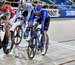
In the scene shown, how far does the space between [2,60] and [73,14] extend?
14.3 m

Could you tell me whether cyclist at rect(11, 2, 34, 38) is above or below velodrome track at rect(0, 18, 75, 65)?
above

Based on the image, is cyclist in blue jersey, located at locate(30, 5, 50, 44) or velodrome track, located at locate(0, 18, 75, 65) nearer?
velodrome track, located at locate(0, 18, 75, 65)

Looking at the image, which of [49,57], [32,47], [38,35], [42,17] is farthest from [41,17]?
[49,57]

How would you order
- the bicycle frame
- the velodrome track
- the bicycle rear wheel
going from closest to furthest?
the velodrome track → the bicycle rear wheel → the bicycle frame

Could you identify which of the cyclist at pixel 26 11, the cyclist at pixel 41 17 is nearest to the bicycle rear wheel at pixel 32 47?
the cyclist at pixel 41 17

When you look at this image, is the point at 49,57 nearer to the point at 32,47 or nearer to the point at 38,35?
the point at 38,35

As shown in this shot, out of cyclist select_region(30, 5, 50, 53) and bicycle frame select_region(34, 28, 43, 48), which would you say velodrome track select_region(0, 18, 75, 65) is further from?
cyclist select_region(30, 5, 50, 53)

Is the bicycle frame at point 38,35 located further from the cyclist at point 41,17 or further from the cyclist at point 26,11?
the cyclist at point 26,11

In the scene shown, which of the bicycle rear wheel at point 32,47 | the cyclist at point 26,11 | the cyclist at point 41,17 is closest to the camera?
the bicycle rear wheel at point 32,47

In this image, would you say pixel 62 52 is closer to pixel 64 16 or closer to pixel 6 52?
pixel 6 52

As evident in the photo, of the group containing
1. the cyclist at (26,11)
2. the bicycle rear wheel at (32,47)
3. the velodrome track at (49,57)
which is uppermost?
the cyclist at (26,11)

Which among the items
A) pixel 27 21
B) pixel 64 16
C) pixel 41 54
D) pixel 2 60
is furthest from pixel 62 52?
pixel 64 16

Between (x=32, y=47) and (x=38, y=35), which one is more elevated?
(x=38, y=35)

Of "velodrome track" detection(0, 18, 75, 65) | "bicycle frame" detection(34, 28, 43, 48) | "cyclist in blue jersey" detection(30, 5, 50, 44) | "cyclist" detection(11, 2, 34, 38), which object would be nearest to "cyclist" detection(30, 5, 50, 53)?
"cyclist in blue jersey" detection(30, 5, 50, 44)
